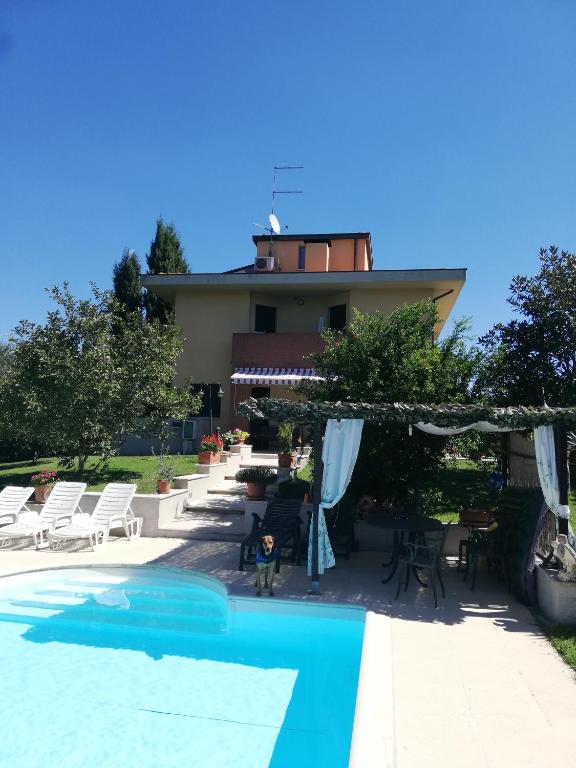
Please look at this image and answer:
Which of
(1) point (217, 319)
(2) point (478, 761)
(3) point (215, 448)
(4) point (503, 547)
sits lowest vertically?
(2) point (478, 761)

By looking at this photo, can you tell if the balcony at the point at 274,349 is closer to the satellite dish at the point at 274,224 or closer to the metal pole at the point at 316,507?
the satellite dish at the point at 274,224

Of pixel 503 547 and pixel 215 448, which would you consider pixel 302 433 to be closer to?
pixel 215 448

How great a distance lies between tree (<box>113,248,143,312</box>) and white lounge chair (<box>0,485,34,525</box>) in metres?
28.7

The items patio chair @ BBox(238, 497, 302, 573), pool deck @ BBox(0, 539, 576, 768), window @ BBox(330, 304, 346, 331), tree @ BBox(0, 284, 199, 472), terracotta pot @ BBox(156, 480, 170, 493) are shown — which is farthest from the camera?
window @ BBox(330, 304, 346, 331)

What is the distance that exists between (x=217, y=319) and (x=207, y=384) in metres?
4.38

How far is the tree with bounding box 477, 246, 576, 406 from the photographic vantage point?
15242 millimetres

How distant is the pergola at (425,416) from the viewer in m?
10.1

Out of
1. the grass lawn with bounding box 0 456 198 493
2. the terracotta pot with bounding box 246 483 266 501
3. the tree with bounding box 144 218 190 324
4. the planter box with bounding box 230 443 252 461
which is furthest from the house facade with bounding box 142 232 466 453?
the terracotta pot with bounding box 246 483 266 501

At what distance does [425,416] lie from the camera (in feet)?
34.9

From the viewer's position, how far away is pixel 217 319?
33250 millimetres

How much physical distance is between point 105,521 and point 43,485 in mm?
3713

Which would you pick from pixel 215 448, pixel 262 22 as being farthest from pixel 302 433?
pixel 262 22

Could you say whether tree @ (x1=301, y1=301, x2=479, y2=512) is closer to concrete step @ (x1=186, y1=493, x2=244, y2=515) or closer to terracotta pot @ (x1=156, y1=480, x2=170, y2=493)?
concrete step @ (x1=186, y1=493, x2=244, y2=515)

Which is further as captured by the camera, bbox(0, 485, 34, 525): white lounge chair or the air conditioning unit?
the air conditioning unit
